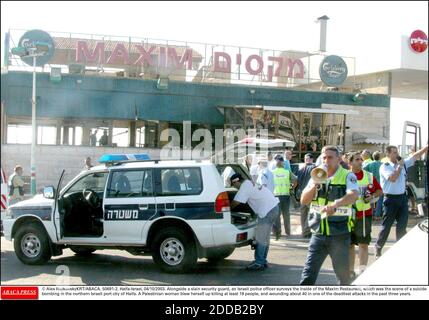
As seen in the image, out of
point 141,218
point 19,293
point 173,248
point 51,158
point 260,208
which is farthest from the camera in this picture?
point 141,218

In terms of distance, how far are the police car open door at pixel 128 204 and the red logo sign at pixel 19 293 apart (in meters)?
1.71

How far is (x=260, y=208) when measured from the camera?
3.72 metres

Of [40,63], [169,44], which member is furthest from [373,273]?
[40,63]

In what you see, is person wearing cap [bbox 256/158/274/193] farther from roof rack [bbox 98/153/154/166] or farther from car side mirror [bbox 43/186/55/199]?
car side mirror [bbox 43/186/55/199]

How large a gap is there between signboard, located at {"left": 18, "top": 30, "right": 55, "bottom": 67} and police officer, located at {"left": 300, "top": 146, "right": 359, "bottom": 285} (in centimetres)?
170

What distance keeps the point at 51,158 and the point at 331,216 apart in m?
1.77

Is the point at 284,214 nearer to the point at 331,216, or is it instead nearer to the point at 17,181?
the point at 331,216

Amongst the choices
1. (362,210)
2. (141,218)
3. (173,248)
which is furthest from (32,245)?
(362,210)

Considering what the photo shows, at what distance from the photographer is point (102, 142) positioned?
315 centimetres

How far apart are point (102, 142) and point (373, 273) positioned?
1721 mm

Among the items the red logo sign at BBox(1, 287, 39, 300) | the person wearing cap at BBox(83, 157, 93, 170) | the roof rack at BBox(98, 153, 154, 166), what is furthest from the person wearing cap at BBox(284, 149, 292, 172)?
the red logo sign at BBox(1, 287, 39, 300)

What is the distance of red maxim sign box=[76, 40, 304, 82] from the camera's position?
10.1ft

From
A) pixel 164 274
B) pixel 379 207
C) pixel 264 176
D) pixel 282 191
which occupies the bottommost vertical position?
pixel 164 274

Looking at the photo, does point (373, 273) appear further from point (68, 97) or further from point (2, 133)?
point (2, 133)
